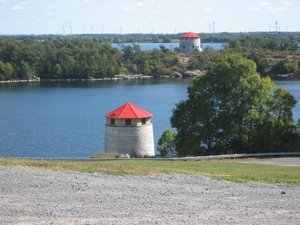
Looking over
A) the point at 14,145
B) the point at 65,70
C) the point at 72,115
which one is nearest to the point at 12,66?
the point at 65,70

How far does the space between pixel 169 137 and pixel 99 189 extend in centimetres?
2952

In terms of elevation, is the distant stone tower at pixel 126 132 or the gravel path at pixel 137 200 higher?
the gravel path at pixel 137 200

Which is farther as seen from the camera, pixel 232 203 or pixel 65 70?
pixel 65 70

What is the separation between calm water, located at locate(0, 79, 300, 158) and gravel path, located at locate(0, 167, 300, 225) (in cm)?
2679

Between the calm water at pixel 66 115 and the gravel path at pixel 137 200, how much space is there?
A: 26.8 meters

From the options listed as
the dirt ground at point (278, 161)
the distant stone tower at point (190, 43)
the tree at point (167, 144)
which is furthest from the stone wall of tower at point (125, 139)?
the distant stone tower at point (190, 43)

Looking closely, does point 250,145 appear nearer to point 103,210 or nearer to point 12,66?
point 103,210

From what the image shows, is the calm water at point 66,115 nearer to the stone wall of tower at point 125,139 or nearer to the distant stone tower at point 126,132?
the stone wall of tower at point 125,139

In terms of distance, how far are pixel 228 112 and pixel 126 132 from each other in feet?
24.3

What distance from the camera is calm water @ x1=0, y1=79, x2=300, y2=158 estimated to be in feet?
153

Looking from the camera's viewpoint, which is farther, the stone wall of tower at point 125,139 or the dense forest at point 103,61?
the dense forest at point 103,61

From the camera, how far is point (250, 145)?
35312mm

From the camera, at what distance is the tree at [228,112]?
3525 cm

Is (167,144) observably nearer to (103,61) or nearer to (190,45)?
(103,61)
